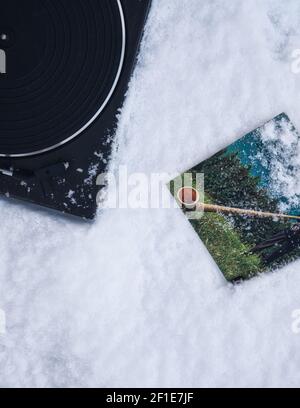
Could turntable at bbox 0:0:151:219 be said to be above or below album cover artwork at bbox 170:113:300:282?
above

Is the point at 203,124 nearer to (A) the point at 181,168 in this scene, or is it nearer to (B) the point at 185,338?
(A) the point at 181,168

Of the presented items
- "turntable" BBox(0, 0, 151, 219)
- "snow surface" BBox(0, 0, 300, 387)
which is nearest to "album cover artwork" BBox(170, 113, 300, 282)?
"snow surface" BBox(0, 0, 300, 387)

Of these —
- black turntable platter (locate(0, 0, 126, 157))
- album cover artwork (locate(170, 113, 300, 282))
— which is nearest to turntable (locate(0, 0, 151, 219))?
black turntable platter (locate(0, 0, 126, 157))

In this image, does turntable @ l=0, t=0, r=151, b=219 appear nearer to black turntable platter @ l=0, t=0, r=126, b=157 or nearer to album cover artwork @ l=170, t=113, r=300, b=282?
black turntable platter @ l=0, t=0, r=126, b=157

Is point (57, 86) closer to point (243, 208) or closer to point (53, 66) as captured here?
point (53, 66)

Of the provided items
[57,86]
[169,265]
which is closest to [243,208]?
[169,265]
